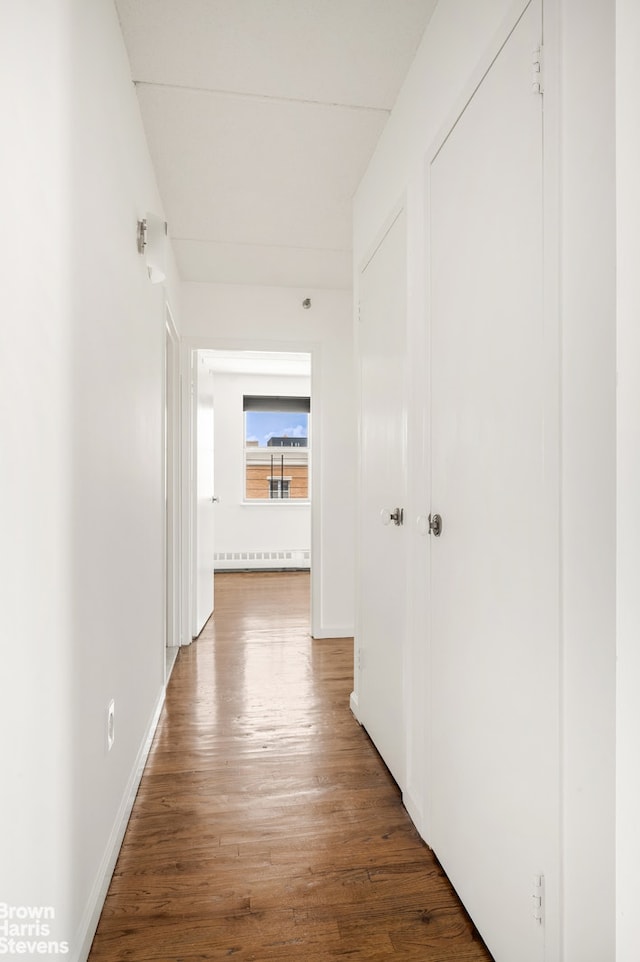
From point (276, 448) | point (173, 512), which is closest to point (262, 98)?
point (173, 512)

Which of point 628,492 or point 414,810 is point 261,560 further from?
point 628,492

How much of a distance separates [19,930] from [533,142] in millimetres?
1660

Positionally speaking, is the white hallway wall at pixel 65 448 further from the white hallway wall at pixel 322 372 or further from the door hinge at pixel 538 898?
the white hallway wall at pixel 322 372

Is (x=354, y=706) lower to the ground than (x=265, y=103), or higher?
lower

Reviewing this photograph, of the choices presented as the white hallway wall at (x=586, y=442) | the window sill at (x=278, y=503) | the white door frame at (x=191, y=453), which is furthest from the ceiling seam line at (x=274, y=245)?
the window sill at (x=278, y=503)

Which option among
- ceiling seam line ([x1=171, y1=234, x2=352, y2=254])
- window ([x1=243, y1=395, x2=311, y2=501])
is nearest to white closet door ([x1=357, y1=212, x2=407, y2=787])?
ceiling seam line ([x1=171, y1=234, x2=352, y2=254])

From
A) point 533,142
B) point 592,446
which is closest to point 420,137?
point 533,142

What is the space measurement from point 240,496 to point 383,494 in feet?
14.8

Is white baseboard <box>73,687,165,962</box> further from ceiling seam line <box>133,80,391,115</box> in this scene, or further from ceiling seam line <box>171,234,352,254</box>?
ceiling seam line <box>171,234,352,254</box>

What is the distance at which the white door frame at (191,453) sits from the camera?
137 inches

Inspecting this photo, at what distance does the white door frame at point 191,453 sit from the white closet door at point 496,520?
215 cm

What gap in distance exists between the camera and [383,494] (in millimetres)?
2057

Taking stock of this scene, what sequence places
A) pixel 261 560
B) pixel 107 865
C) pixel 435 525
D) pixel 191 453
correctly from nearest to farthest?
pixel 107 865 → pixel 435 525 → pixel 191 453 → pixel 261 560

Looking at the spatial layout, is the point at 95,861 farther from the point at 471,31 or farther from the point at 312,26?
the point at 312,26
